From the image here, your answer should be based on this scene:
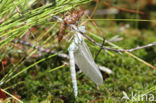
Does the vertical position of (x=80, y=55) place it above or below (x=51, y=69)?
above

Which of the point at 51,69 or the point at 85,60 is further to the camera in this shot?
the point at 51,69

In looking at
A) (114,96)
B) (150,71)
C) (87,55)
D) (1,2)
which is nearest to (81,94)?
(114,96)

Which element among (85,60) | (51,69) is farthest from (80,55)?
(51,69)

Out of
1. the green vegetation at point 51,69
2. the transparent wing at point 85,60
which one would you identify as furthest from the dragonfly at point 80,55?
the green vegetation at point 51,69

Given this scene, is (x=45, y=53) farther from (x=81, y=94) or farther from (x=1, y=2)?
(x=1, y=2)

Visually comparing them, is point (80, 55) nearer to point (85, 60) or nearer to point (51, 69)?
point (85, 60)

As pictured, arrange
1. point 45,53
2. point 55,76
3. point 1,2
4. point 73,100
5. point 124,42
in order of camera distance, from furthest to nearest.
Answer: point 124,42 → point 45,53 → point 55,76 → point 73,100 → point 1,2

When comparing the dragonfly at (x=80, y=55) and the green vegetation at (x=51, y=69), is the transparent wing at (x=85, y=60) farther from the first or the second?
the green vegetation at (x=51, y=69)

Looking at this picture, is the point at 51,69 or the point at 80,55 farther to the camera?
the point at 51,69

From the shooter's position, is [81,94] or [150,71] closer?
[81,94]

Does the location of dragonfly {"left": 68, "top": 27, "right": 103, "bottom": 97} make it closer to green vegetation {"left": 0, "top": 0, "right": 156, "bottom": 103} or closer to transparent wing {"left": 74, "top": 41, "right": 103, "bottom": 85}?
transparent wing {"left": 74, "top": 41, "right": 103, "bottom": 85}

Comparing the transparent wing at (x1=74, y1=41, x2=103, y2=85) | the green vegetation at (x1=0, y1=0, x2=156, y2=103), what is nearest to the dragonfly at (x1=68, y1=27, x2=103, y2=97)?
the transparent wing at (x1=74, y1=41, x2=103, y2=85)
